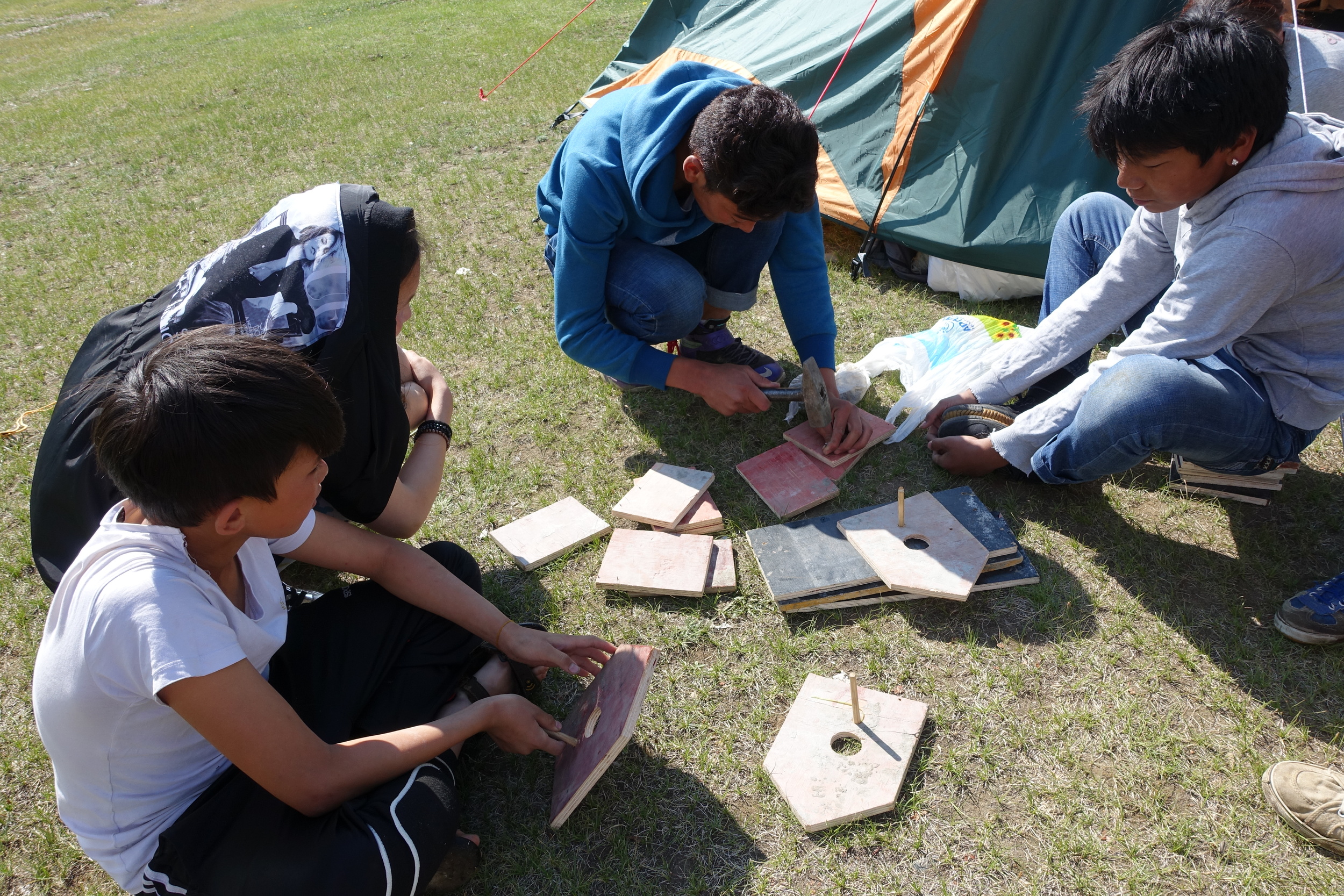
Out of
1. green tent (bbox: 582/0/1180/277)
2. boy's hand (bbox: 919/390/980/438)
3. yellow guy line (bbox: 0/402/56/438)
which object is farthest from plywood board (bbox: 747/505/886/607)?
yellow guy line (bbox: 0/402/56/438)

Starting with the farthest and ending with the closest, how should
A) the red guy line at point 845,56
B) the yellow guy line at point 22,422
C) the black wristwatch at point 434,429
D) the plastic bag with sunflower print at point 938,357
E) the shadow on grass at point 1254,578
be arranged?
1. the red guy line at point 845,56
2. the yellow guy line at point 22,422
3. the plastic bag with sunflower print at point 938,357
4. the black wristwatch at point 434,429
5. the shadow on grass at point 1254,578

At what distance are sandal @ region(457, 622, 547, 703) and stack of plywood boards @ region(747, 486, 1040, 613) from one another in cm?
73

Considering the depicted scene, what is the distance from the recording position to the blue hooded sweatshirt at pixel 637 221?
263 cm

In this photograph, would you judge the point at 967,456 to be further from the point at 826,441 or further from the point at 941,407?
the point at 826,441

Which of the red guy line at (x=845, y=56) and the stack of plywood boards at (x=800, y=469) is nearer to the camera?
the stack of plywood boards at (x=800, y=469)

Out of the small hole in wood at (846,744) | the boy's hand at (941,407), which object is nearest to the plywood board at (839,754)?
the small hole in wood at (846,744)

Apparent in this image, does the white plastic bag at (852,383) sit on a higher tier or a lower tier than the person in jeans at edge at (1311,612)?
lower

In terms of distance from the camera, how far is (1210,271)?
6.97 ft

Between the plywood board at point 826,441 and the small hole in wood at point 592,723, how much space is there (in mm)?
1314

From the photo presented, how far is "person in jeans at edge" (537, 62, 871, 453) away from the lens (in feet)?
7.72

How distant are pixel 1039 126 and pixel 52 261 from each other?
6.27m

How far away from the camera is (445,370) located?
3723 millimetres

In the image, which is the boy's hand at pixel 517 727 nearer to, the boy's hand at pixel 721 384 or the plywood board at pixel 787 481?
the plywood board at pixel 787 481

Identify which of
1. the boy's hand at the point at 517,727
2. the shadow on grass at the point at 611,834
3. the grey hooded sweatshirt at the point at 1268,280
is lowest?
the shadow on grass at the point at 611,834
